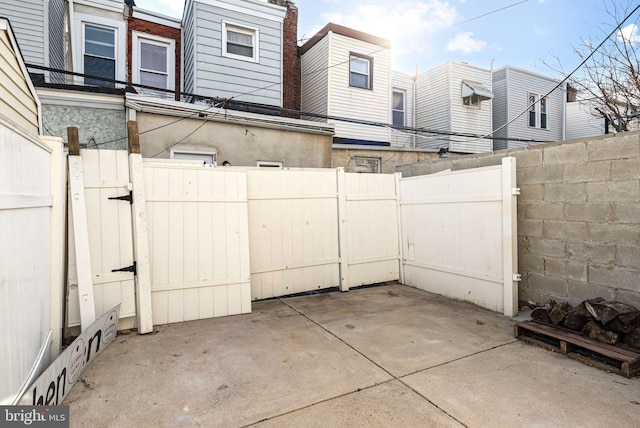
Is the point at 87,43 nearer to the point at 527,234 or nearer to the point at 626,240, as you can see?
the point at 527,234

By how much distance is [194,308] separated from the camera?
4.19 metres

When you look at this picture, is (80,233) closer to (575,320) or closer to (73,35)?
(575,320)

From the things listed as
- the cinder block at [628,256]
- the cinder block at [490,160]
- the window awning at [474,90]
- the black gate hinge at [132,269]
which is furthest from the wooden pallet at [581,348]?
the window awning at [474,90]

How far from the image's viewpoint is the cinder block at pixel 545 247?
13.4ft

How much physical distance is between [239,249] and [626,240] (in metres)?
4.43

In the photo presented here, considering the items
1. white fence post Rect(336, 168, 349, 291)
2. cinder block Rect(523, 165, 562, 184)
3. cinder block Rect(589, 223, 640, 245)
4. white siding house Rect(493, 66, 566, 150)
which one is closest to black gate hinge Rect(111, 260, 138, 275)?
white fence post Rect(336, 168, 349, 291)

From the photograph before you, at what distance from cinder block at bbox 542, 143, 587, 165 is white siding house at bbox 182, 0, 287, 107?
638 centimetres

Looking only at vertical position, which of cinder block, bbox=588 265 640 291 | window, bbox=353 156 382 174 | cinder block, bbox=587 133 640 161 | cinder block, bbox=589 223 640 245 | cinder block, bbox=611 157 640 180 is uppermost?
window, bbox=353 156 382 174

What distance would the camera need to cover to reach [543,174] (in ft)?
13.9

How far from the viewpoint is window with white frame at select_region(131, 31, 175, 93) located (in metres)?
8.18

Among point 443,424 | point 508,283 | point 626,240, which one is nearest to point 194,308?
point 443,424

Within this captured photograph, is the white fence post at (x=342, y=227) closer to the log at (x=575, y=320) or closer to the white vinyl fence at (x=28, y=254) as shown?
the log at (x=575, y=320)

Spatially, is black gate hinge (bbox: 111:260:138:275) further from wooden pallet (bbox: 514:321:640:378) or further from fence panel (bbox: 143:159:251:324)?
wooden pallet (bbox: 514:321:640:378)

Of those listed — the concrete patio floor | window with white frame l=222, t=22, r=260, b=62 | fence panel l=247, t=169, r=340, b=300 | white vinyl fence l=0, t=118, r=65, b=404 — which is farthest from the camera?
window with white frame l=222, t=22, r=260, b=62
